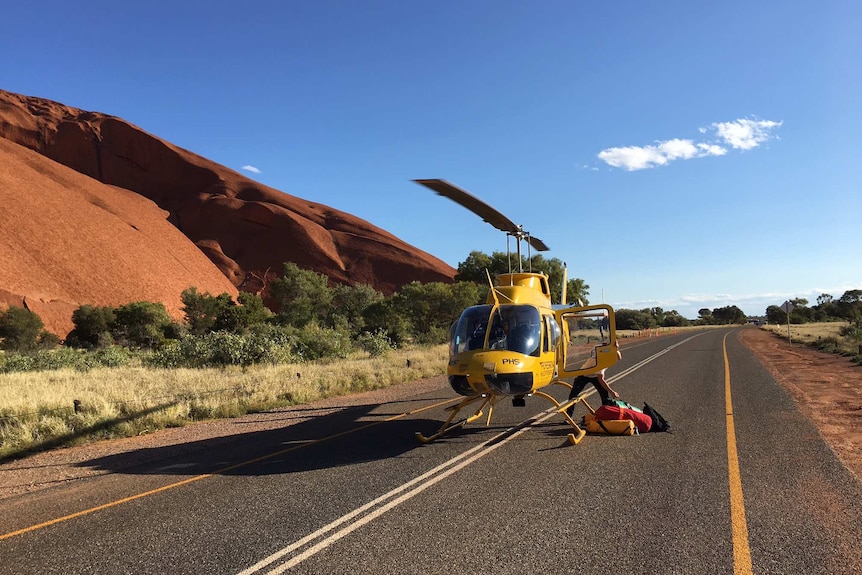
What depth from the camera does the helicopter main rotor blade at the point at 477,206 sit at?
6.84 meters

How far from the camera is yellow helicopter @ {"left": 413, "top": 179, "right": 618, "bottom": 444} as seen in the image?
24.5 feet

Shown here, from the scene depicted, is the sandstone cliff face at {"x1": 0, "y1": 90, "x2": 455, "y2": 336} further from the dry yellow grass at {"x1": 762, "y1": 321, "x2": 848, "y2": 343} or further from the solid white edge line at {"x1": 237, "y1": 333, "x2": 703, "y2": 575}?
the dry yellow grass at {"x1": 762, "y1": 321, "x2": 848, "y2": 343}

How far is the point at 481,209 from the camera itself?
317 inches

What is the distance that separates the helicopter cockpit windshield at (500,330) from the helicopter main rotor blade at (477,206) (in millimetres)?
1501

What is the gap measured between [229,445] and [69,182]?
82457 millimetres

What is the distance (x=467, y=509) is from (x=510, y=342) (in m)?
3.09

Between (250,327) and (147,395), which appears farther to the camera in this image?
(250,327)

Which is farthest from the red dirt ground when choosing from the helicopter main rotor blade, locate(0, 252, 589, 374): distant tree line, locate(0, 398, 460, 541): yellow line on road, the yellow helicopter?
locate(0, 252, 589, 374): distant tree line

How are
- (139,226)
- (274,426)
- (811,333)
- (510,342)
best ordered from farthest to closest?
(139,226) → (811,333) → (274,426) → (510,342)

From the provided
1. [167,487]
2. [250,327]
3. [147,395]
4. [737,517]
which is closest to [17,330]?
[250,327]

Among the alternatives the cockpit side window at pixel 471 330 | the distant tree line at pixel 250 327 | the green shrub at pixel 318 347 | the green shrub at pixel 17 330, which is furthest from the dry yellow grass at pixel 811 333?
the green shrub at pixel 17 330

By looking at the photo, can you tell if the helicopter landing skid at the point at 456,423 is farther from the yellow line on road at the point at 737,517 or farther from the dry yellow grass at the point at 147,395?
the dry yellow grass at the point at 147,395

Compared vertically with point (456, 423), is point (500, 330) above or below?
above

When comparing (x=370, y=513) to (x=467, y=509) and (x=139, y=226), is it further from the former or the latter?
(x=139, y=226)
